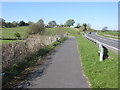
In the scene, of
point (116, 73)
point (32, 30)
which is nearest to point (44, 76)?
point (116, 73)

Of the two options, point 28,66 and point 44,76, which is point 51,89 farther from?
point 28,66

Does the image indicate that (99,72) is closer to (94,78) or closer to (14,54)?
(94,78)

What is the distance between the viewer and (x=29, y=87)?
680cm

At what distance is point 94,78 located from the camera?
8.03 metres

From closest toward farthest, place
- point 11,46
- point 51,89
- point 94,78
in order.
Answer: point 51,89 → point 94,78 → point 11,46

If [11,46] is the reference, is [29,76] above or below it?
below

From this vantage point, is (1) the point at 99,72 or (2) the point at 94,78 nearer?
(2) the point at 94,78

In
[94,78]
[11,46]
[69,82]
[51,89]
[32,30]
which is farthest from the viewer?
[32,30]

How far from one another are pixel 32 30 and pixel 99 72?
123 feet

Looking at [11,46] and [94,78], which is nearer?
[94,78]

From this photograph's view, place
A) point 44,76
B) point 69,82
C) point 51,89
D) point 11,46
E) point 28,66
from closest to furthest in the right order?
point 51,89, point 69,82, point 44,76, point 11,46, point 28,66

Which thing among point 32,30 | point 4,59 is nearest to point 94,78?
point 4,59

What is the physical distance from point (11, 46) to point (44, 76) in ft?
9.21

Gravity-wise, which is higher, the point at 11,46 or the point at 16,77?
the point at 11,46
